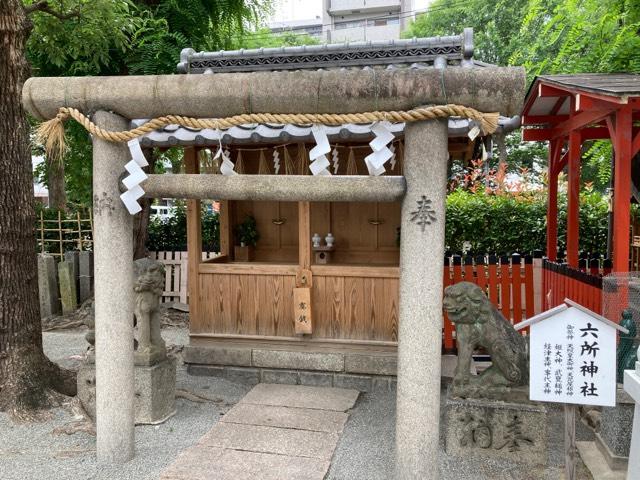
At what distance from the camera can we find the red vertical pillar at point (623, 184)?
16.2 feet

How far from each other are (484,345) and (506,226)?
7255 millimetres

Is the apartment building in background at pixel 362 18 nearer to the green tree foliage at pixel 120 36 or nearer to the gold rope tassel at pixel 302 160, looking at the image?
the green tree foliage at pixel 120 36

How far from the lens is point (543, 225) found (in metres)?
10.9

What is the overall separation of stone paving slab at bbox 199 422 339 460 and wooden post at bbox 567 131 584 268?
Answer: 4492mm

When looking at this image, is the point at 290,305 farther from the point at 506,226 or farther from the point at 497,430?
the point at 506,226

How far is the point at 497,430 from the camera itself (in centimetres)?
416

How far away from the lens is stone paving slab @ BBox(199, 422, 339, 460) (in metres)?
4.35

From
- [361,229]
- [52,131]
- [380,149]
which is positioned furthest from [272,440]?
[361,229]

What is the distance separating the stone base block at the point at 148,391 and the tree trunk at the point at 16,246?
512mm

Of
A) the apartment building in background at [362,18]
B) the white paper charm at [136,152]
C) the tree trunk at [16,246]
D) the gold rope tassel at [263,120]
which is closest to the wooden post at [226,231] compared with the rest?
the tree trunk at [16,246]

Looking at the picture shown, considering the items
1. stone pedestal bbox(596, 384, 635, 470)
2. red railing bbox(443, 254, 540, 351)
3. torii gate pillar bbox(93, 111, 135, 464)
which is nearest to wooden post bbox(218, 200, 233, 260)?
red railing bbox(443, 254, 540, 351)

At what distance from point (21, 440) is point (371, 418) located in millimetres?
3311

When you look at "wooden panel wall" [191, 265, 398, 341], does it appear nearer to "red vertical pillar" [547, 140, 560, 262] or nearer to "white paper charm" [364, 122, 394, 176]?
"white paper charm" [364, 122, 394, 176]

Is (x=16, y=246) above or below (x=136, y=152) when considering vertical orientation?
below
